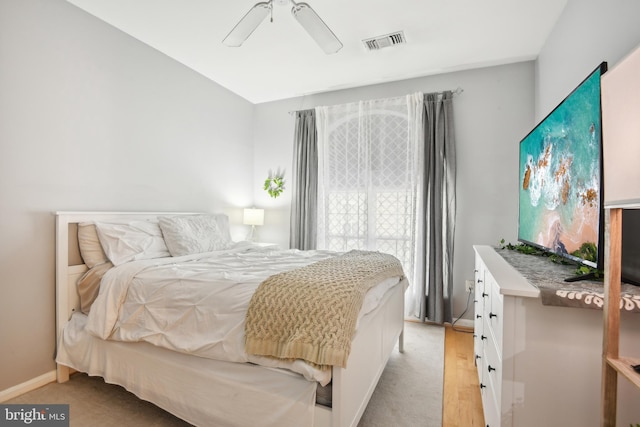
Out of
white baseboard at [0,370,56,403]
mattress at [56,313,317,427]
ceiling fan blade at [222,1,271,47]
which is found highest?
ceiling fan blade at [222,1,271,47]

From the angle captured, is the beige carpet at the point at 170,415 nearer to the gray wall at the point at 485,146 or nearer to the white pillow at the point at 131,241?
the white pillow at the point at 131,241

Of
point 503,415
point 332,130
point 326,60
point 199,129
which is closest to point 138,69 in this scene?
point 199,129

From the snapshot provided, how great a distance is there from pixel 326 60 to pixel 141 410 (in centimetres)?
324

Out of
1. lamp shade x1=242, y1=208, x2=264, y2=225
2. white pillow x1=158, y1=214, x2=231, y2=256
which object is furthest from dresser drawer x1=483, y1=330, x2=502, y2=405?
lamp shade x1=242, y1=208, x2=264, y2=225

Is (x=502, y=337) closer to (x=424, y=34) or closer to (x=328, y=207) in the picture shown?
(x=424, y=34)

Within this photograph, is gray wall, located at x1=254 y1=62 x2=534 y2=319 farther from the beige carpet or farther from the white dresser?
the white dresser

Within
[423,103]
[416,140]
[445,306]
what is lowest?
[445,306]

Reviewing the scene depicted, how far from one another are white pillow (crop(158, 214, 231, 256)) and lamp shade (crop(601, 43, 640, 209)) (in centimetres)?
258

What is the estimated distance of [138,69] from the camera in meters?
2.76

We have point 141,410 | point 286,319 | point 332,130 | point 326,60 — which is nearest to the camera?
point 286,319

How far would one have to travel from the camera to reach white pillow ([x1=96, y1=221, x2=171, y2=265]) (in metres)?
2.18

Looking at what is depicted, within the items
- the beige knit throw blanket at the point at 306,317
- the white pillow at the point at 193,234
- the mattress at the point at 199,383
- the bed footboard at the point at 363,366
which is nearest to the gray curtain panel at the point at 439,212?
the bed footboard at the point at 363,366

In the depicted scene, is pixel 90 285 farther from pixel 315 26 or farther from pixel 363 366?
pixel 315 26

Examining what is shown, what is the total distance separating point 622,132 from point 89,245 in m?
2.84
